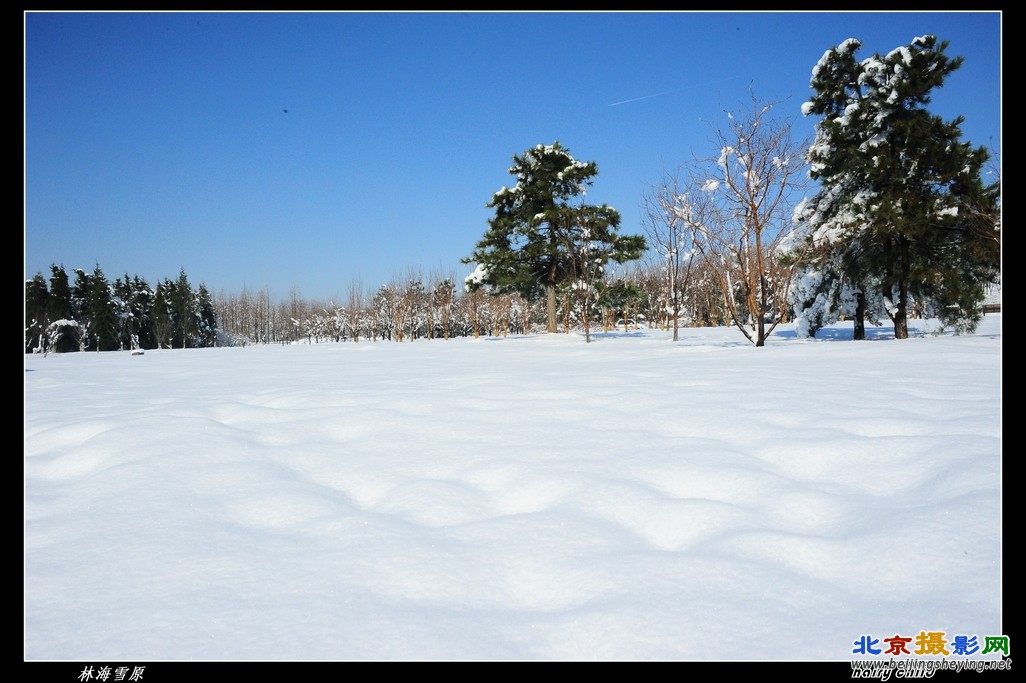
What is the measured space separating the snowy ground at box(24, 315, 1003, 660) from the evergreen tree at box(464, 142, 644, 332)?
1955cm

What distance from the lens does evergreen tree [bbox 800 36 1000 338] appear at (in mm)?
13648

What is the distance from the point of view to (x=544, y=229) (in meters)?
24.5

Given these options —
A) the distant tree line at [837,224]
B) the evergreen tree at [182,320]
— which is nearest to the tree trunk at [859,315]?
the distant tree line at [837,224]

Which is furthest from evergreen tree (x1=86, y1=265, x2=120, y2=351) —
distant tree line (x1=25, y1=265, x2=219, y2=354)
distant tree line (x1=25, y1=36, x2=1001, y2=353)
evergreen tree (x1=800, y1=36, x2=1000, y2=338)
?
evergreen tree (x1=800, y1=36, x2=1000, y2=338)

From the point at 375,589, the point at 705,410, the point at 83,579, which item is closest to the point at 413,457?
the point at 375,589

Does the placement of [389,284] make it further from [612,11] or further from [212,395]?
[612,11]

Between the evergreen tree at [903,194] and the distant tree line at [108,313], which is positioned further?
the distant tree line at [108,313]

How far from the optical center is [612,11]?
292 cm

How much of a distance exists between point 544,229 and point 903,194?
45.8 ft

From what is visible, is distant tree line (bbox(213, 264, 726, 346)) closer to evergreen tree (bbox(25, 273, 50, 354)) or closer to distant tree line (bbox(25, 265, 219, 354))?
distant tree line (bbox(25, 265, 219, 354))

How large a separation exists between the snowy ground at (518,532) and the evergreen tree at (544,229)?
19.6 metres

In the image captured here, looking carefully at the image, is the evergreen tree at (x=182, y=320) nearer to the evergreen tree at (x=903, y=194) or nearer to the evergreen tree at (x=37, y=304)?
the evergreen tree at (x=37, y=304)

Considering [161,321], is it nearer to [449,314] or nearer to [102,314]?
[102,314]

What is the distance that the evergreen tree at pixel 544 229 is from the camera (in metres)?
23.3
